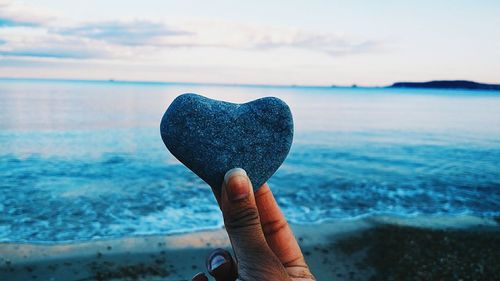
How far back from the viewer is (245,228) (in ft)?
7.41

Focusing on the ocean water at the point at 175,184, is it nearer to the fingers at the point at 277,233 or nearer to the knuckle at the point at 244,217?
the fingers at the point at 277,233

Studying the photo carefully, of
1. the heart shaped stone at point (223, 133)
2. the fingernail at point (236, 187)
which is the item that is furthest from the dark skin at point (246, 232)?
the heart shaped stone at point (223, 133)

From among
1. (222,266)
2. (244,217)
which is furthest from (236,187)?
(222,266)

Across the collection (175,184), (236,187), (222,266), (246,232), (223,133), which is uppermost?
(223,133)

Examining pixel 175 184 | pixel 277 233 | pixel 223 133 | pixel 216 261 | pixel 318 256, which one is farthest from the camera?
pixel 175 184

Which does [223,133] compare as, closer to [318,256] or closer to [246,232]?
[246,232]

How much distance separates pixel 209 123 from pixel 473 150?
963 inches

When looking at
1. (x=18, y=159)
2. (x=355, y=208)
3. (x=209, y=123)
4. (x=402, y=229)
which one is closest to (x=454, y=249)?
(x=402, y=229)

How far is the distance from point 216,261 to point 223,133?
897mm

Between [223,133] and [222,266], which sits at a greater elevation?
[223,133]

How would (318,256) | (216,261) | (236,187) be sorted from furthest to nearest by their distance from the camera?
(318,256)
(216,261)
(236,187)

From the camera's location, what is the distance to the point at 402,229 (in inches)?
373

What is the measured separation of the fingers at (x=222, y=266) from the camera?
8.86ft

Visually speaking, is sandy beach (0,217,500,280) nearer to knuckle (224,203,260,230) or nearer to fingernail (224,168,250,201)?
knuckle (224,203,260,230)
